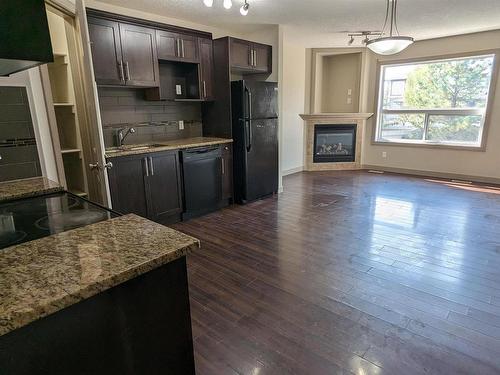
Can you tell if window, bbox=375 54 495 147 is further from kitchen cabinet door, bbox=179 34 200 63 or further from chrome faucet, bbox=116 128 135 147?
chrome faucet, bbox=116 128 135 147

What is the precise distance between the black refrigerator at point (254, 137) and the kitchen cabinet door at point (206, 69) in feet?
1.01

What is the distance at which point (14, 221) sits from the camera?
51.8 inches

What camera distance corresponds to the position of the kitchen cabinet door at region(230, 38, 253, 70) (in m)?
3.95

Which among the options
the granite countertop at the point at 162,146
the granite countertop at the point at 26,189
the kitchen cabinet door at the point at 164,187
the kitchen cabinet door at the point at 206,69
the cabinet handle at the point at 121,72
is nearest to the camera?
the granite countertop at the point at 26,189

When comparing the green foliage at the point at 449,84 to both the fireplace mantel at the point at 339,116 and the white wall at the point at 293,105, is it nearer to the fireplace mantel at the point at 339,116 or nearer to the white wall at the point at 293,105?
the fireplace mantel at the point at 339,116

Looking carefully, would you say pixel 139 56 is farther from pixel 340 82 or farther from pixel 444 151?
pixel 444 151

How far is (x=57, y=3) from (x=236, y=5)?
6.63 feet

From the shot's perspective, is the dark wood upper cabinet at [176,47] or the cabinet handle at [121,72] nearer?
the cabinet handle at [121,72]

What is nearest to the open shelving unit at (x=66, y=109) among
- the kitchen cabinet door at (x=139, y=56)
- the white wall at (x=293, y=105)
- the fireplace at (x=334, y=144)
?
the kitchen cabinet door at (x=139, y=56)

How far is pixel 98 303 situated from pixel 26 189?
1.26 meters

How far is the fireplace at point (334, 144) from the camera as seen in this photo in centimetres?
640

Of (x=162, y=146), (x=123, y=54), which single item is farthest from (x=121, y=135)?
(x=123, y=54)

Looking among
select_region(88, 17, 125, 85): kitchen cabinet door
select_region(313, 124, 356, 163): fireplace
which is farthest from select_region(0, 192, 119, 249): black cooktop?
select_region(313, 124, 356, 163): fireplace

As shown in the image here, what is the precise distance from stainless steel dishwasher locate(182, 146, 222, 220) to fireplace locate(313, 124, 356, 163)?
10.2 feet
